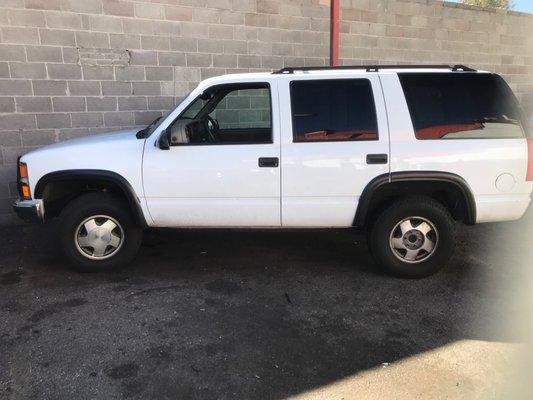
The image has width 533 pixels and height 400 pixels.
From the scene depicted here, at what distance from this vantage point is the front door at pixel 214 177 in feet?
14.2

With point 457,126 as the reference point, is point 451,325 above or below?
below

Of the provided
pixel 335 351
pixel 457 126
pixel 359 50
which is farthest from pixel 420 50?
pixel 335 351

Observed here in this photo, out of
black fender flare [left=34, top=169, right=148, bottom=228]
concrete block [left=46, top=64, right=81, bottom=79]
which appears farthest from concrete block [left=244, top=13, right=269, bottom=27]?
black fender flare [left=34, top=169, right=148, bottom=228]

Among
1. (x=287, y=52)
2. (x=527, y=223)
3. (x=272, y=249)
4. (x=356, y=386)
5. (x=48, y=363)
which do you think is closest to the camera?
(x=356, y=386)

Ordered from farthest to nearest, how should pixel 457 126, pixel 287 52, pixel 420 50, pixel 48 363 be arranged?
1. pixel 420 50
2. pixel 287 52
3. pixel 457 126
4. pixel 48 363

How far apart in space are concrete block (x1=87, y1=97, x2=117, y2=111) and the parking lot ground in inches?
85.9

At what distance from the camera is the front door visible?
14.2ft

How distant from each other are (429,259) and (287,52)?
472cm

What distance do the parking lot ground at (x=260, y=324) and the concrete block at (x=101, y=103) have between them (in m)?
2.18

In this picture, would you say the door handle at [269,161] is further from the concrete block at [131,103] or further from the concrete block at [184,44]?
the concrete block at [184,44]

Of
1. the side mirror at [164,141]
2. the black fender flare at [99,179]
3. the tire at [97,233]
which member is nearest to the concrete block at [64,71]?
the black fender flare at [99,179]

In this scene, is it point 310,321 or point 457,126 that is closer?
point 310,321

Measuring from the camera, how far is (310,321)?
374 centimetres

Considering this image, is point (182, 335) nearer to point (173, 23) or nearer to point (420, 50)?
point (173, 23)
